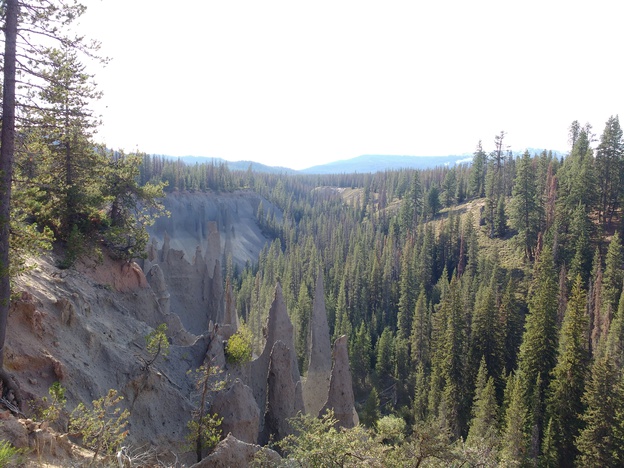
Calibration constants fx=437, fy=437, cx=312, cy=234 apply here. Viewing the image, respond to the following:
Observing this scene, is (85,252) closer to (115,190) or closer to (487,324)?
(115,190)

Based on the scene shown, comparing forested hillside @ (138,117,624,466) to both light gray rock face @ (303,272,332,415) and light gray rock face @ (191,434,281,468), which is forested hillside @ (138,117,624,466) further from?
light gray rock face @ (303,272,332,415)

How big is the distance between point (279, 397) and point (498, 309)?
28.0 m

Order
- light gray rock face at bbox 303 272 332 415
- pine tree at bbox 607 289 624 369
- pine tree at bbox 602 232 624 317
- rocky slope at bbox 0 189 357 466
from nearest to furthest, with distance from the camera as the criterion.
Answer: rocky slope at bbox 0 189 357 466, light gray rock face at bbox 303 272 332 415, pine tree at bbox 607 289 624 369, pine tree at bbox 602 232 624 317

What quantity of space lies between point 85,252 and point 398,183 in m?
121

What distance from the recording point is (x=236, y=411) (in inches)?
558

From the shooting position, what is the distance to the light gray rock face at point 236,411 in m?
14.0

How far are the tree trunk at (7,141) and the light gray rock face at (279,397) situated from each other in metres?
10.7

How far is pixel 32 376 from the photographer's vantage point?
34.4ft

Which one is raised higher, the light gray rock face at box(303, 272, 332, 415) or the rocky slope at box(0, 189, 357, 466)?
the rocky slope at box(0, 189, 357, 466)

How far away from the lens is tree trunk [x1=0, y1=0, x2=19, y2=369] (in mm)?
9531

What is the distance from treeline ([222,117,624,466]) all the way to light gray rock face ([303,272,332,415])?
23.2 ft

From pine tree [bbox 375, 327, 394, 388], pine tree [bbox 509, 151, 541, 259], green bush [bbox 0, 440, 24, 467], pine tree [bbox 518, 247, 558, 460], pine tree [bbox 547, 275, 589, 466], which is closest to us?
green bush [bbox 0, 440, 24, 467]

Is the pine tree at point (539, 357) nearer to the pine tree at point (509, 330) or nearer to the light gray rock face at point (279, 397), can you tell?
the pine tree at point (509, 330)

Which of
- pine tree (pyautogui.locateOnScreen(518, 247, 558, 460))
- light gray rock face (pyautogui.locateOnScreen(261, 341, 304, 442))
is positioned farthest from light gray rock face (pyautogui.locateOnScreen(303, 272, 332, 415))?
→ pine tree (pyautogui.locateOnScreen(518, 247, 558, 460))
